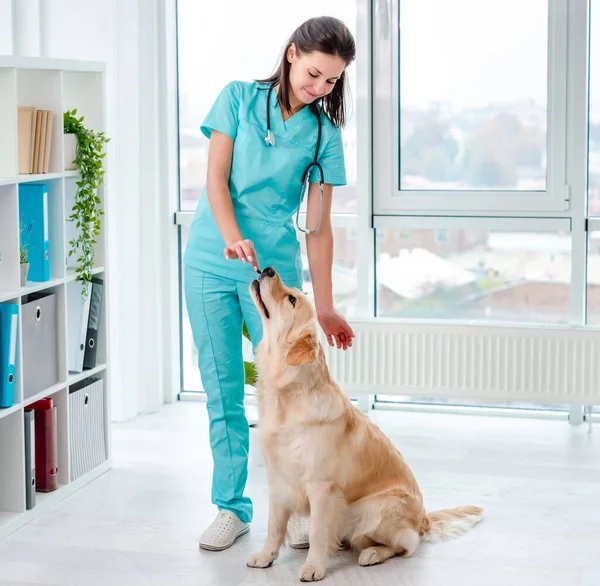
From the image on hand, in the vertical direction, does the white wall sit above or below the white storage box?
above

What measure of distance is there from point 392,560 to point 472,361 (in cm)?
150

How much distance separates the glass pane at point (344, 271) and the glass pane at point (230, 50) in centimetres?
12

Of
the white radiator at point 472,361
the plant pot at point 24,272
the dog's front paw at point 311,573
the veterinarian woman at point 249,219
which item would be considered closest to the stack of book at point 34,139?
the plant pot at point 24,272

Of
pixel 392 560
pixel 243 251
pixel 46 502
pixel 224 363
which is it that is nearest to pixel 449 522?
pixel 392 560

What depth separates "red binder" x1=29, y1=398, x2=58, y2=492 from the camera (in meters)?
3.15

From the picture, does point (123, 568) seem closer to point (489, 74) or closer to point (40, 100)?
point (40, 100)

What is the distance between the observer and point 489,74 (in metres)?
4.09

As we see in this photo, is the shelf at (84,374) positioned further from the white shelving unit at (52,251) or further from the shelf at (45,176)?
the shelf at (45,176)

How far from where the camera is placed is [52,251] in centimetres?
315

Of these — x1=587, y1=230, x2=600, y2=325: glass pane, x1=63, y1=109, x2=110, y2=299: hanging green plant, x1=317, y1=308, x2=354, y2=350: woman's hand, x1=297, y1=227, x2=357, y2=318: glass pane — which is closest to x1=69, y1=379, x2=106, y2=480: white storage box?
x1=63, y1=109, x2=110, y2=299: hanging green plant

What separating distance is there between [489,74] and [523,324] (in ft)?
3.53

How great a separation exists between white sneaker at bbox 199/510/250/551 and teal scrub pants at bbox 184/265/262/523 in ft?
0.12

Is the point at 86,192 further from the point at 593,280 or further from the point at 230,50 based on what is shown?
the point at 593,280

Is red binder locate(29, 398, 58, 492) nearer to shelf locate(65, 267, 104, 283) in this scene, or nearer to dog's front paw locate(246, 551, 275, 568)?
shelf locate(65, 267, 104, 283)
